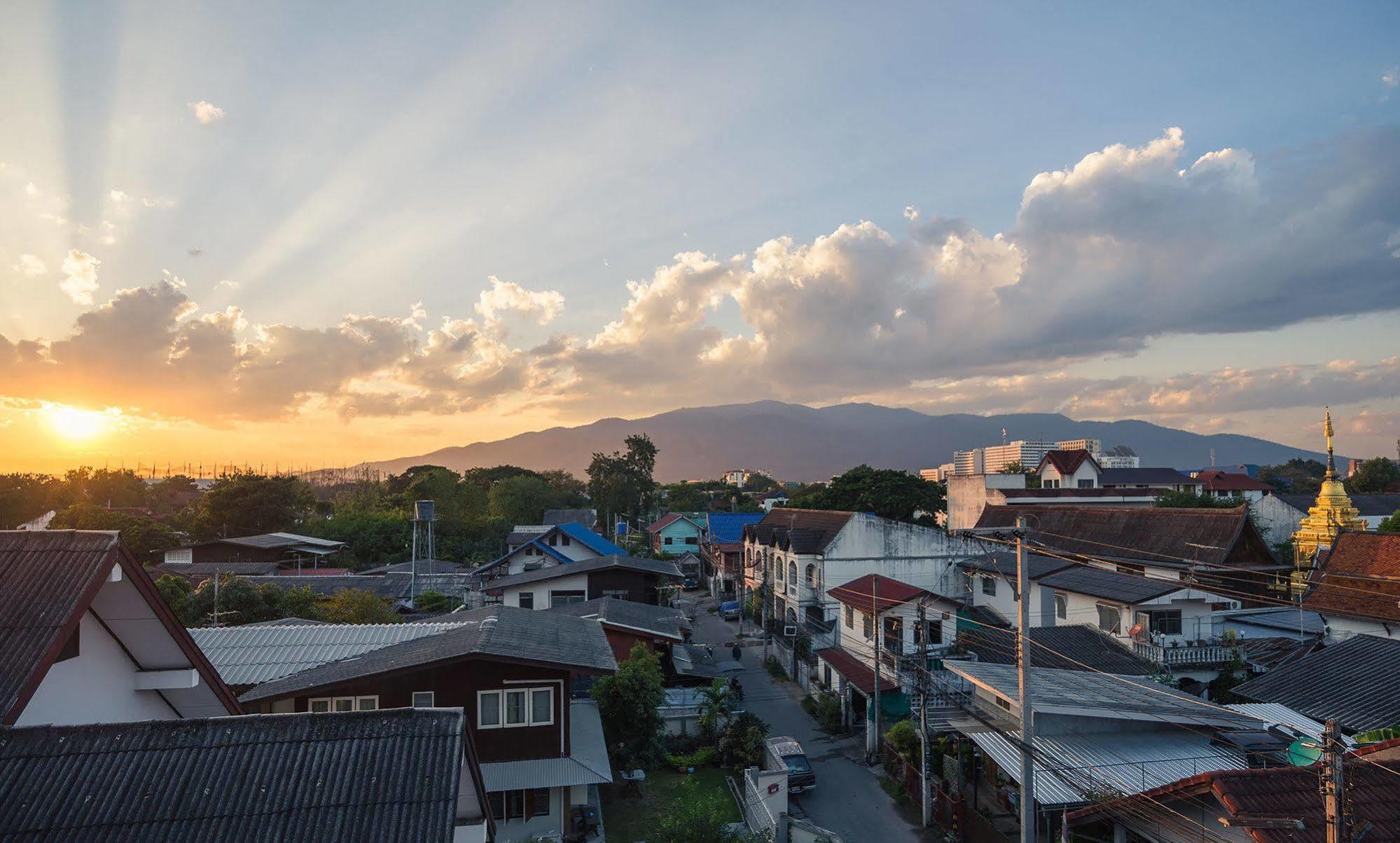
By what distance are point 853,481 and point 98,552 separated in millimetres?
56592

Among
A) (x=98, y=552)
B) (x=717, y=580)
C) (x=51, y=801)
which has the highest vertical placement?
(x=98, y=552)

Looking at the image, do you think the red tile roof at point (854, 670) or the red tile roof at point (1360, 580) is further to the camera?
the red tile roof at point (854, 670)

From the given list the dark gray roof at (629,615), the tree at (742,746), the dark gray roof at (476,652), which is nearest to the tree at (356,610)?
the dark gray roof at (629,615)

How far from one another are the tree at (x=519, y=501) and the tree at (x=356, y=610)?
167 ft

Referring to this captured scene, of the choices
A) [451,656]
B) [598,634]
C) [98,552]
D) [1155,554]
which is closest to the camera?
[98,552]

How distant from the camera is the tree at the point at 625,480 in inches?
3199

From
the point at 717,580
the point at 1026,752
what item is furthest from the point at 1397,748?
the point at 717,580

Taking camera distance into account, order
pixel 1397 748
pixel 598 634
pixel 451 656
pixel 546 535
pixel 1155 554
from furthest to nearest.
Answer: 1. pixel 546 535
2. pixel 1155 554
3. pixel 598 634
4. pixel 451 656
5. pixel 1397 748

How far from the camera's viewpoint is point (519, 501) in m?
81.4

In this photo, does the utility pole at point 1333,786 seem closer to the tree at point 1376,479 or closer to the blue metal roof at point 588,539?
the blue metal roof at point 588,539

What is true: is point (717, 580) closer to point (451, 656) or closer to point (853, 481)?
point (853, 481)

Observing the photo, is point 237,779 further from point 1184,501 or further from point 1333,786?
point 1184,501

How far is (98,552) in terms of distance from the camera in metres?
6.48

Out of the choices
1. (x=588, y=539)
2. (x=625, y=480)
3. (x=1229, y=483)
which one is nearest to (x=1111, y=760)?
(x=588, y=539)
